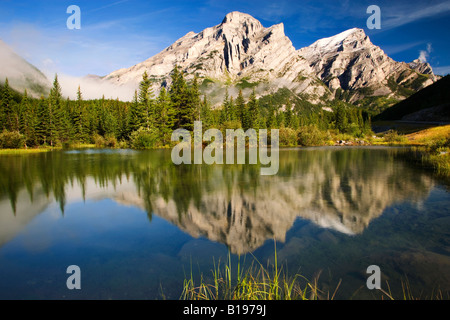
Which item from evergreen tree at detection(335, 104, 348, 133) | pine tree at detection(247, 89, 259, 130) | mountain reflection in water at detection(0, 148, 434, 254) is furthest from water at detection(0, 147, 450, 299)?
evergreen tree at detection(335, 104, 348, 133)

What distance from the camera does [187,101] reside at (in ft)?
206

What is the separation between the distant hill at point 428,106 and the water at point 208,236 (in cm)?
12479

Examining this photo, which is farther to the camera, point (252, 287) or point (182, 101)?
point (182, 101)

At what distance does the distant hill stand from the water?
125 m

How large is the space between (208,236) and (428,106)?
547 feet

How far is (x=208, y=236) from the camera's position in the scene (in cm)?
823

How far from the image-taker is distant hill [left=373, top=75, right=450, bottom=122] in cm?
11118

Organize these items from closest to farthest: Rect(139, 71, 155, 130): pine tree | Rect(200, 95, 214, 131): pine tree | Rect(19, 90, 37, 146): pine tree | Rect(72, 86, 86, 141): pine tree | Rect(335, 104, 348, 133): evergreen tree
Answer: Rect(139, 71, 155, 130): pine tree < Rect(200, 95, 214, 131): pine tree < Rect(19, 90, 37, 146): pine tree < Rect(72, 86, 86, 141): pine tree < Rect(335, 104, 348, 133): evergreen tree

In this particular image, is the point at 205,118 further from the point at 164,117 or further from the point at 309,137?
the point at 309,137

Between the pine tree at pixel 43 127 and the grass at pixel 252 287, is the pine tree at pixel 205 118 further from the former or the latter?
the grass at pixel 252 287

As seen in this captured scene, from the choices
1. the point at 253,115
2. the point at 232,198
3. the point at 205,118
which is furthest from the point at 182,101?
the point at 232,198

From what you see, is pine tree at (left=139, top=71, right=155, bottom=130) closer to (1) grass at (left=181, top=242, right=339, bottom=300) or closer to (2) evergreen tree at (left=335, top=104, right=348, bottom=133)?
(1) grass at (left=181, top=242, right=339, bottom=300)
